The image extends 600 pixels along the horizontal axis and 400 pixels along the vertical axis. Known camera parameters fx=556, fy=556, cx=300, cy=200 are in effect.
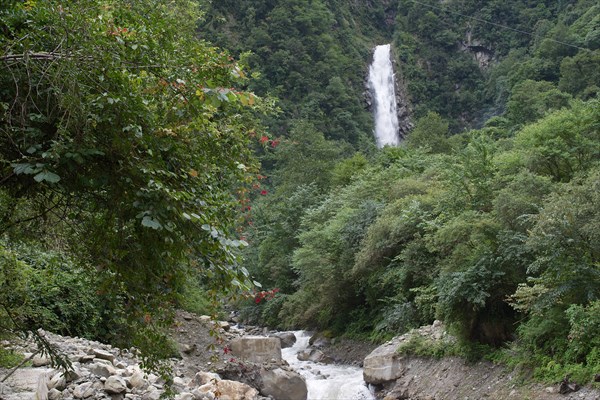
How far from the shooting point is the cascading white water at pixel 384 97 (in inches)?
2339

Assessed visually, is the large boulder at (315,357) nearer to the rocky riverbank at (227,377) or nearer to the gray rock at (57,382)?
the rocky riverbank at (227,377)

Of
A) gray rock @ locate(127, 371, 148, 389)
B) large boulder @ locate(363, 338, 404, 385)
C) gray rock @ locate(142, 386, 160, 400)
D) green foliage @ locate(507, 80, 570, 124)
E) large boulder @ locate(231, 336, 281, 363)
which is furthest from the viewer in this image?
green foliage @ locate(507, 80, 570, 124)

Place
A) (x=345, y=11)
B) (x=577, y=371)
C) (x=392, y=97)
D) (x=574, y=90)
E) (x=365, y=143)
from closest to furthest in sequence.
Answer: (x=577, y=371) → (x=574, y=90) → (x=365, y=143) → (x=392, y=97) → (x=345, y=11)

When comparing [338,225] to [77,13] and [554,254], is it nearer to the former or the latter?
[554,254]

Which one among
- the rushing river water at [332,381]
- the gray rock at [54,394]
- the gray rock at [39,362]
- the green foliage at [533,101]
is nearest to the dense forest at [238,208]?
the green foliage at [533,101]

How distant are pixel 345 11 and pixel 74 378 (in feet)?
258

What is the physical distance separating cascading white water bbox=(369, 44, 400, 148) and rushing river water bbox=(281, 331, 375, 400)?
38.6m

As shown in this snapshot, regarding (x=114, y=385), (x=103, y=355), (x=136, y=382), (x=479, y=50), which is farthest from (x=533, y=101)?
(x=479, y=50)

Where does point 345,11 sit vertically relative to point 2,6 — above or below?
above

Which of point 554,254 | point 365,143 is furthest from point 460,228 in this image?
point 365,143

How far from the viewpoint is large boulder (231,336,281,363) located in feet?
48.6

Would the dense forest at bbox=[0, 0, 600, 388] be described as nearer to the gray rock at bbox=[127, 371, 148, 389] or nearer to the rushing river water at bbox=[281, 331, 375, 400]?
the gray rock at bbox=[127, 371, 148, 389]

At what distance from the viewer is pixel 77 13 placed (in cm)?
321

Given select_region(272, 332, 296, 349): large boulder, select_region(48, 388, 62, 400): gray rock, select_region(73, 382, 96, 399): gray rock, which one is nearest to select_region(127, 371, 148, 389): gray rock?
select_region(73, 382, 96, 399): gray rock
